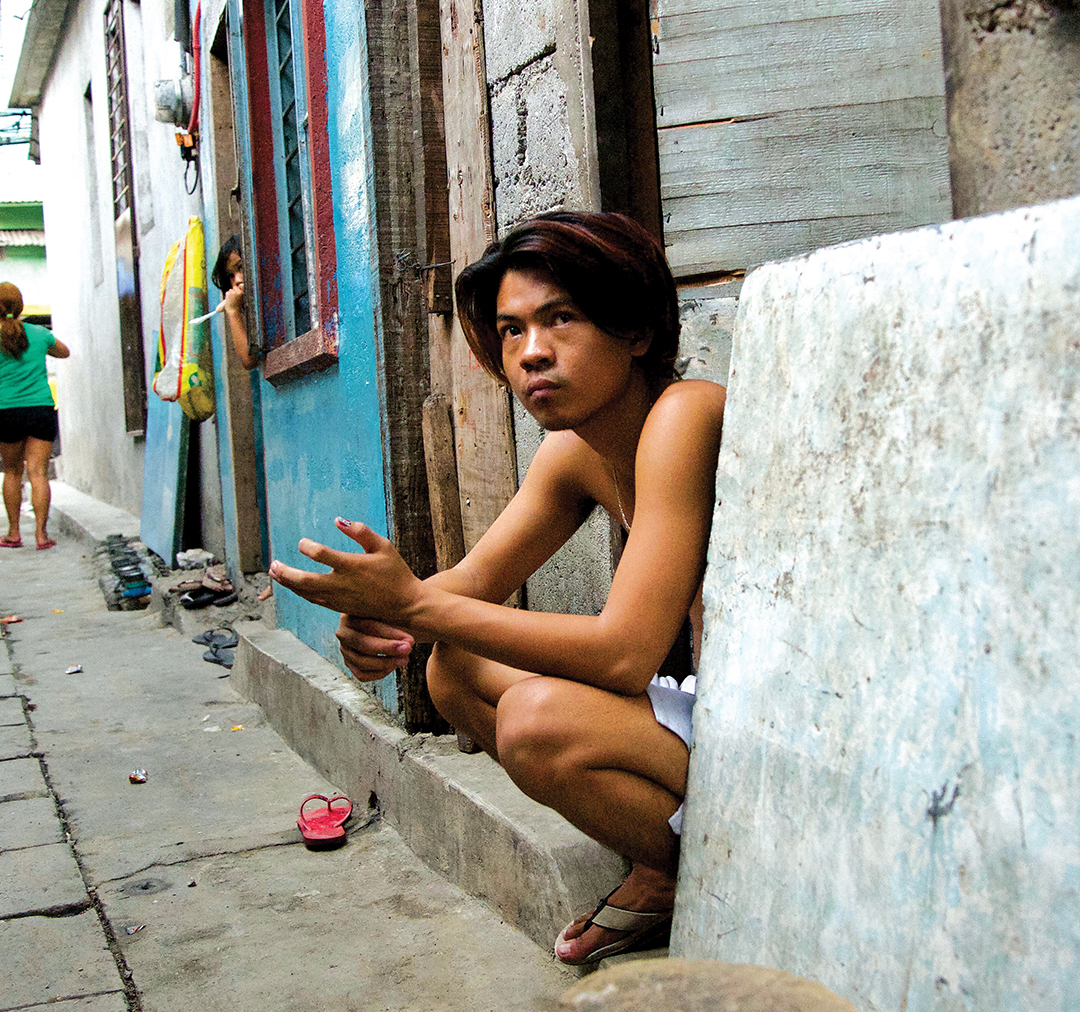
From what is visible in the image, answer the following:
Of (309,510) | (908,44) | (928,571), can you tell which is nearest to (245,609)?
(309,510)

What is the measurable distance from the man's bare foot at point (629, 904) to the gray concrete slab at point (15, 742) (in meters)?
2.73

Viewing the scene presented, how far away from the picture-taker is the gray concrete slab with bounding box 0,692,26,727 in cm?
435

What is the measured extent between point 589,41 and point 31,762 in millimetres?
3057

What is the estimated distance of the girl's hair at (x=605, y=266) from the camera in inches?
67.8

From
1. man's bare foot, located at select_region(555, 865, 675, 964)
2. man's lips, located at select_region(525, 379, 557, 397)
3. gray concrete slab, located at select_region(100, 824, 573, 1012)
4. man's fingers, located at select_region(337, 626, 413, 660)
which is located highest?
man's lips, located at select_region(525, 379, 557, 397)

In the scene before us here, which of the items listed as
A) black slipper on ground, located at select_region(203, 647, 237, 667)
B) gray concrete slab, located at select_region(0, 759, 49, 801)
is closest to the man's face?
gray concrete slab, located at select_region(0, 759, 49, 801)

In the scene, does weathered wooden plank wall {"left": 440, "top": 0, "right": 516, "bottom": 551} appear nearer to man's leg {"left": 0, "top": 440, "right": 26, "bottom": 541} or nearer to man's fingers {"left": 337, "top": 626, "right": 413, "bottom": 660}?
man's fingers {"left": 337, "top": 626, "right": 413, "bottom": 660}

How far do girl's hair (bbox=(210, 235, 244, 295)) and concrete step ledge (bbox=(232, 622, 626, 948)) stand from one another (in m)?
2.33

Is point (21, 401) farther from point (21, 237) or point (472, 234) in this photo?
point (21, 237)

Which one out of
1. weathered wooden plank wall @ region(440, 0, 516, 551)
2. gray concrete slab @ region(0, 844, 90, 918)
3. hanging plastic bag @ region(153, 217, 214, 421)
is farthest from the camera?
hanging plastic bag @ region(153, 217, 214, 421)

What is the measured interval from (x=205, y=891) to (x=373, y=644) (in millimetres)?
1247

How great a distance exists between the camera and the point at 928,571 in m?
1.20

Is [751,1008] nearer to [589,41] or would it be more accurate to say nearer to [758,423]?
[758,423]

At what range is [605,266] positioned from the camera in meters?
1.72
